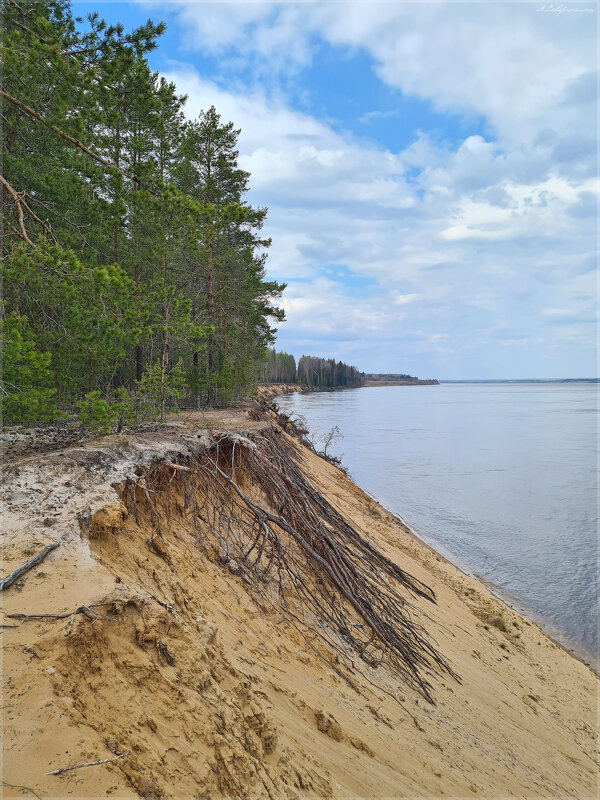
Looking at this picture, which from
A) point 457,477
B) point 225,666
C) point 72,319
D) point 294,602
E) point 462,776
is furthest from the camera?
point 457,477

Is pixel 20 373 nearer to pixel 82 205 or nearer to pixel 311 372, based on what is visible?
pixel 82 205

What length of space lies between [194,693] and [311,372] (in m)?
101

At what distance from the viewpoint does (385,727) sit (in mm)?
3059

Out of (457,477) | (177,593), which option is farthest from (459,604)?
(457,477)

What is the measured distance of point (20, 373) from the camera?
502 cm

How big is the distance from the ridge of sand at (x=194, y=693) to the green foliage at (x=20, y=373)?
1044 mm

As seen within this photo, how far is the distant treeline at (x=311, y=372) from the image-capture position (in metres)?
93.6

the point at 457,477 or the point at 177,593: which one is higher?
the point at 177,593

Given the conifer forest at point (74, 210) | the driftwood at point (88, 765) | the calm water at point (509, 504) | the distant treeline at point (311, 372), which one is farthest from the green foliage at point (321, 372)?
the driftwood at point (88, 765)

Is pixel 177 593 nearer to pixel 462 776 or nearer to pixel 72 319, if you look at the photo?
pixel 462 776

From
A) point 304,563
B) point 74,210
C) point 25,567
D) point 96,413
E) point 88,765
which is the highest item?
point 74,210

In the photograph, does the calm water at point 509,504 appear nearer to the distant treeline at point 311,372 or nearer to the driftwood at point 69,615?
the driftwood at point 69,615

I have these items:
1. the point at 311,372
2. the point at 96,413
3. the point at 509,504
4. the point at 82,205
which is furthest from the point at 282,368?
the point at 96,413

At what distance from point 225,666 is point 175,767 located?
0.81 m
